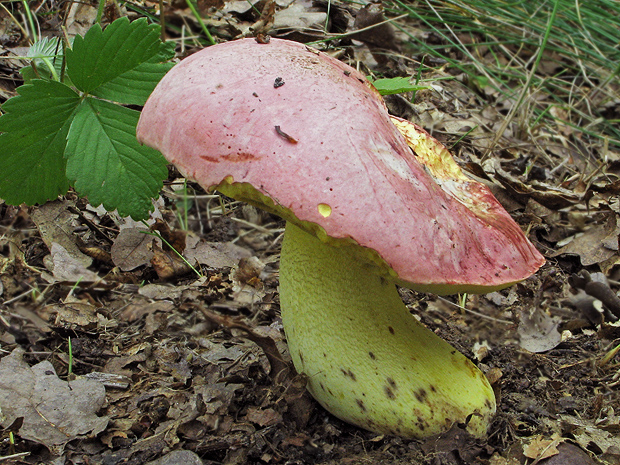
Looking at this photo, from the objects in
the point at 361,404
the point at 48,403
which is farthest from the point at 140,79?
the point at 361,404

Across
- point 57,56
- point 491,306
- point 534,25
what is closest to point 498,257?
point 491,306

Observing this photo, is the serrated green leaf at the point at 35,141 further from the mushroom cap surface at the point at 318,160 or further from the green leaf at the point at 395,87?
the green leaf at the point at 395,87

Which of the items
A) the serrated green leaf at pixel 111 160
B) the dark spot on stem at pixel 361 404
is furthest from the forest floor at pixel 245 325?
the serrated green leaf at pixel 111 160

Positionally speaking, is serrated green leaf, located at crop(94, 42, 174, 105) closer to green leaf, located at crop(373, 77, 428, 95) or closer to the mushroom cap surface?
the mushroom cap surface

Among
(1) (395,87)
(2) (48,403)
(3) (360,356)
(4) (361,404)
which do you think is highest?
(1) (395,87)

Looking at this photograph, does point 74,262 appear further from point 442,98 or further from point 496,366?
point 442,98

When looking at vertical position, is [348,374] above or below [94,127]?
below

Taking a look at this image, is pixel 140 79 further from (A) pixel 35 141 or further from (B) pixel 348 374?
(B) pixel 348 374
